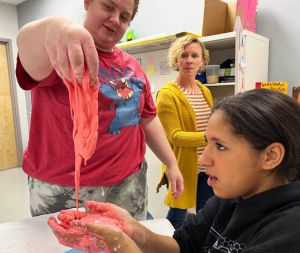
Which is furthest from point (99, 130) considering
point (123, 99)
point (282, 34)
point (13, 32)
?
point (13, 32)

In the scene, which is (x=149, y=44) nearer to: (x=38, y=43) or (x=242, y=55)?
(x=242, y=55)

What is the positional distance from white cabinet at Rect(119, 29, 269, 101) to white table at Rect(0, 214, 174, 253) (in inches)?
35.1

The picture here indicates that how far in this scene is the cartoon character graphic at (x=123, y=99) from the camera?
3.20ft

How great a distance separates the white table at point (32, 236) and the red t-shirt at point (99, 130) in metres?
0.19

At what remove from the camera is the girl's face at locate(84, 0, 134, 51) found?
2.96 feet

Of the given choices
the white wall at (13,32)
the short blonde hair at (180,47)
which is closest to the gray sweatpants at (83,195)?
the short blonde hair at (180,47)

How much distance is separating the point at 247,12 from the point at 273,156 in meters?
1.59

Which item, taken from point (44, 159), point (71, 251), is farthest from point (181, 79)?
point (71, 251)

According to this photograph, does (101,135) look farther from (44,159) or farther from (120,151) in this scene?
(44,159)

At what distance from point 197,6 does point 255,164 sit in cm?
218

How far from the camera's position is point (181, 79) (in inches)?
73.3

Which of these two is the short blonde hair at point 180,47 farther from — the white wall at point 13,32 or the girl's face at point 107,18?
the white wall at point 13,32

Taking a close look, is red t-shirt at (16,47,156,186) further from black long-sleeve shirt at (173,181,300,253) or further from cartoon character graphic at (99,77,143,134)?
black long-sleeve shirt at (173,181,300,253)

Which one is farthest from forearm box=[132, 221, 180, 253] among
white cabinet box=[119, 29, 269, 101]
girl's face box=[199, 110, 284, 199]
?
white cabinet box=[119, 29, 269, 101]
